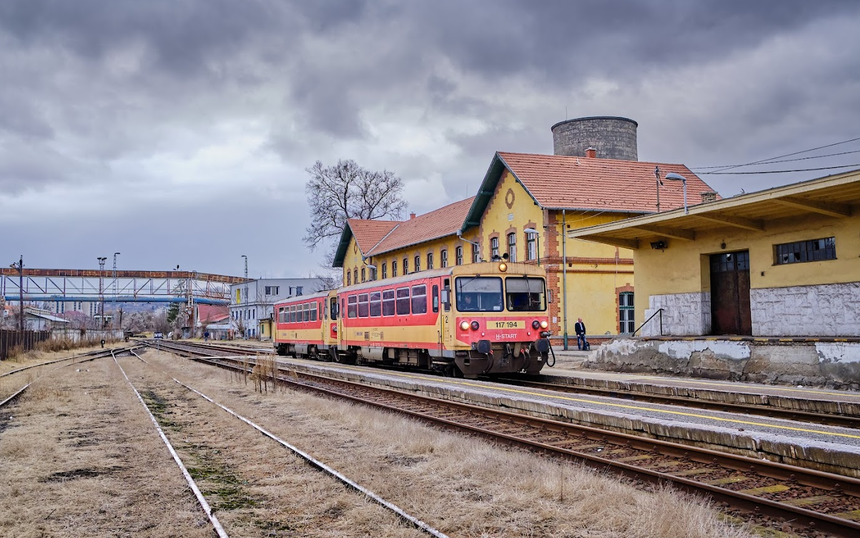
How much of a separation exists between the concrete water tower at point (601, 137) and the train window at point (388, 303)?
30662 mm

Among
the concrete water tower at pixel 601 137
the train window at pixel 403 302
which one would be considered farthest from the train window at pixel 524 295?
the concrete water tower at pixel 601 137

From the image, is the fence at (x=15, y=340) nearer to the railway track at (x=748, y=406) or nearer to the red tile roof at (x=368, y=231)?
the red tile roof at (x=368, y=231)

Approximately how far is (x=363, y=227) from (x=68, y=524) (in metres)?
46.7

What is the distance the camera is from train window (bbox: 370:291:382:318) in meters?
23.7

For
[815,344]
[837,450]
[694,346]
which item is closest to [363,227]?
[694,346]

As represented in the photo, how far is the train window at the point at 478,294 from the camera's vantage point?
19.0m

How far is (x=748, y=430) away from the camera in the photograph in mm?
9672

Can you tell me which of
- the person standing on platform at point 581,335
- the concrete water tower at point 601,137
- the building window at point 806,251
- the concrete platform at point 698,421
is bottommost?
the concrete platform at point 698,421

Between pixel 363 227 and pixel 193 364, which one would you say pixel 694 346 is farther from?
pixel 363 227

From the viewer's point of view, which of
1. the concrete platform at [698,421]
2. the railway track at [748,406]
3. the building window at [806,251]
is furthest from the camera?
the building window at [806,251]

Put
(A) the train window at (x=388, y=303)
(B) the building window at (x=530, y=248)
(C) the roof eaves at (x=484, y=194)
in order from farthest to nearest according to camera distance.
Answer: (C) the roof eaves at (x=484, y=194) < (B) the building window at (x=530, y=248) < (A) the train window at (x=388, y=303)

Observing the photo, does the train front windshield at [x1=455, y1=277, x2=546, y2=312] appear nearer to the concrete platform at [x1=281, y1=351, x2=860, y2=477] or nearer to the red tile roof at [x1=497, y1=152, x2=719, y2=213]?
the concrete platform at [x1=281, y1=351, x2=860, y2=477]

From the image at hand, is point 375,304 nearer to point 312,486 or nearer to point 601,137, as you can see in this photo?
point 312,486

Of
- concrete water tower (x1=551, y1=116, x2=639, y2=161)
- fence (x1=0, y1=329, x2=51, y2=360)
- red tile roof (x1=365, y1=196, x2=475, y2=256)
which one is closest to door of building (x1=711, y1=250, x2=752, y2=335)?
red tile roof (x1=365, y1=196, x2=475, y2=256)
